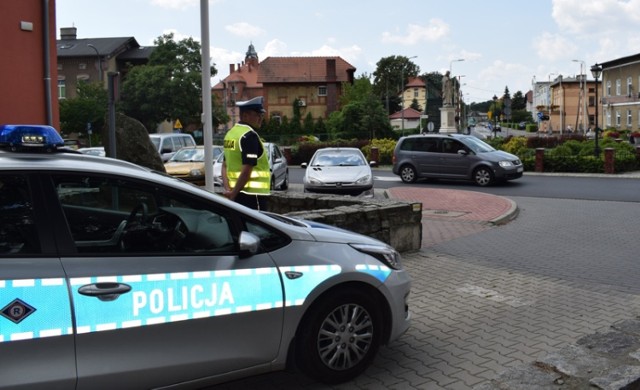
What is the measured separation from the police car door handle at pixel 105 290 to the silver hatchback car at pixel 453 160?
62.0 ft

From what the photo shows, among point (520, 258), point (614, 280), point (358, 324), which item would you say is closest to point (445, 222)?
point (520, 258)

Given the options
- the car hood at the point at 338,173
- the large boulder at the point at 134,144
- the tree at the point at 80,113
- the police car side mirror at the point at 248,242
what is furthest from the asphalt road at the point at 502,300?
the tree at the point at 80,113

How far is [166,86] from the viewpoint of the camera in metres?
61.6

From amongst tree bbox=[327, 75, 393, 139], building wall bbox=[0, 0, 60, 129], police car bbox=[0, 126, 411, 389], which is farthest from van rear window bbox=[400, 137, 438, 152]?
tree bbox=[327, 75, 393, 139]

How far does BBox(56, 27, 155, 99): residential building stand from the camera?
240 feet

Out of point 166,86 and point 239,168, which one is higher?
point 166,86

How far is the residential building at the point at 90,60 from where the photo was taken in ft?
240

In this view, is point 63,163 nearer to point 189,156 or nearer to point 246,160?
point 246,160

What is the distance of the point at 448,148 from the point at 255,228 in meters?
18.8

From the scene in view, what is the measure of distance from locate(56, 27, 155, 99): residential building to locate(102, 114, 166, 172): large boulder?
64307 mm

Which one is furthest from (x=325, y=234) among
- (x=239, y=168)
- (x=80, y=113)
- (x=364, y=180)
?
(x=80, y=113)

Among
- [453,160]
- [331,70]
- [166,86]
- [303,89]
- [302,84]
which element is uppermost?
[331,70]

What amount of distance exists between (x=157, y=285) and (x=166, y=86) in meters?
60.9

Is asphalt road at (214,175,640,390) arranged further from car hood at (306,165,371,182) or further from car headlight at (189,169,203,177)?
car headlight at (189,169,203,177)
